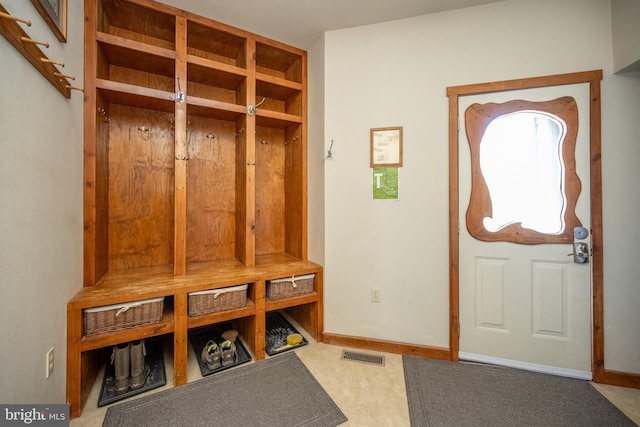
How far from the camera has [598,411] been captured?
1495 millimetres

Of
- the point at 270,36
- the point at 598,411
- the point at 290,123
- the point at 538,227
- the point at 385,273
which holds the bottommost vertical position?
the point at 598,411

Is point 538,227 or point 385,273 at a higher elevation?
point 538,227

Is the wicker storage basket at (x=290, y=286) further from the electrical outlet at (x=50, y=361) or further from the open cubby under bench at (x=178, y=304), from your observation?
the electrical outlet at (x=50, y=361)

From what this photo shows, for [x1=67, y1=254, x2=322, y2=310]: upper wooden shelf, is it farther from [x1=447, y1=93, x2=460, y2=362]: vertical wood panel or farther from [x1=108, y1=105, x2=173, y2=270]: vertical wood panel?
[x1=447, y1=93, x2=460, y2=362]: vertical wood panel

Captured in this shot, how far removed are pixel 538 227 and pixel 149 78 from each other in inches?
137

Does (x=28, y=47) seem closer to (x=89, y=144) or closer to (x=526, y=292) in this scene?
(x=89, y=144)

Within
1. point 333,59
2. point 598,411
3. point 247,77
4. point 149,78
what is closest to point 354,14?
point 333,59

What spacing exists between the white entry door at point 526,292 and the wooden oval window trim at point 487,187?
3 centimetres

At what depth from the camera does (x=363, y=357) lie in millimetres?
2045

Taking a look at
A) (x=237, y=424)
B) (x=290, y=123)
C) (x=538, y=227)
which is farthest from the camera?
(x=290, y=123)

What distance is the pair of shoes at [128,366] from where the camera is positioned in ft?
5.24

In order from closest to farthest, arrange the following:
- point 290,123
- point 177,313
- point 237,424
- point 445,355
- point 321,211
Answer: point 237,424, point 177,313, point 445,355, point 321,211, point 290,123

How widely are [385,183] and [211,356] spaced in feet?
6.49

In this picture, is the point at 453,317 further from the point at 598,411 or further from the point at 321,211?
the point at 321,211
